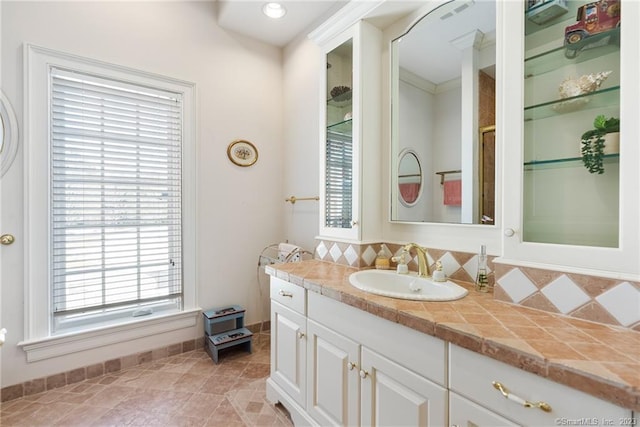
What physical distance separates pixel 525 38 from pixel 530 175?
55 centimetres

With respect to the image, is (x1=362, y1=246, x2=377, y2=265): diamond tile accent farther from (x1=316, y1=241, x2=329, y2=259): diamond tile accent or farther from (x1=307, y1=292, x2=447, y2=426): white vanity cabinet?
(x1=307, y1=292, x2=447, y2=426): white vanity cabinet

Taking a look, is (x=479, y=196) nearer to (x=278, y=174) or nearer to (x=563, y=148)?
(x=563, y=148)

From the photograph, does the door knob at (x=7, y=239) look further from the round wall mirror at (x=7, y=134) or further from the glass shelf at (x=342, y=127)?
the glass shelf at (x=342, y=127)

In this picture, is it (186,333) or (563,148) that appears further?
(186,333)

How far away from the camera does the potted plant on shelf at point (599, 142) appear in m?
1.02

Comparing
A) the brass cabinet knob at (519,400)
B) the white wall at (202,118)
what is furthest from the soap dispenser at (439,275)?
the white wall at (202,118)

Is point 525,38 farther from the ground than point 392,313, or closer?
farther from the ground

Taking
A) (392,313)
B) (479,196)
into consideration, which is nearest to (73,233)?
(392,313)

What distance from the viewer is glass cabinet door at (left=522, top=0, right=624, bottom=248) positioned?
1041mm

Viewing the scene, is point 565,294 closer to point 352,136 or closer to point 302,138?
point 352,136

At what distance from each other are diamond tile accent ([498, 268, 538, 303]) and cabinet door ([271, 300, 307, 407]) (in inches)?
38.6

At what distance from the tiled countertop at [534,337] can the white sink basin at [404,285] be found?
38 mm

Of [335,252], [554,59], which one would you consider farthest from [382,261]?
[554,59]

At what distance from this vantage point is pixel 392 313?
112 cm
